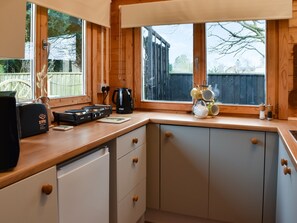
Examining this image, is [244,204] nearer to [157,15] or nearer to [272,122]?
[272,122]

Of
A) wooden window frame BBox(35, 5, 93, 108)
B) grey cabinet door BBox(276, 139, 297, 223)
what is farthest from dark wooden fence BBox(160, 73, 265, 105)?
grey cabinet door BBox(276, 139, 297, 223)

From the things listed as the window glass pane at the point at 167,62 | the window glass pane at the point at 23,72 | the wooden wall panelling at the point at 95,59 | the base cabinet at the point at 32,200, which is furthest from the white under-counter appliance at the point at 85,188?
the window glass pane at the point at 167,62

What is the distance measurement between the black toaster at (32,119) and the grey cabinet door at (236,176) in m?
1.25

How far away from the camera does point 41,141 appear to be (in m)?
1.65

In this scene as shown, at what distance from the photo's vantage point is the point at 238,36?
272 cm

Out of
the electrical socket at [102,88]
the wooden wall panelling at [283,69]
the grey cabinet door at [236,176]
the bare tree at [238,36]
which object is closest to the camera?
the grey cabinet door at [236,176]

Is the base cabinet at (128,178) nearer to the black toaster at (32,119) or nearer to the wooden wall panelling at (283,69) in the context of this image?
the black toaster at (32,119)

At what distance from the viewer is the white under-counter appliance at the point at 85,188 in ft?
4.74

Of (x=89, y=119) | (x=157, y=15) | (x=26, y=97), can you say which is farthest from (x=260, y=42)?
(x=26, y=97)

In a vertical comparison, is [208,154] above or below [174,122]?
below

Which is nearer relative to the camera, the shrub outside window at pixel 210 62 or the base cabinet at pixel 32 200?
the base cabinet at pixel 32 200

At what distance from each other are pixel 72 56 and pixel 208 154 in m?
1.42

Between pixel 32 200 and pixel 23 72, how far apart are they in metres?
1.17

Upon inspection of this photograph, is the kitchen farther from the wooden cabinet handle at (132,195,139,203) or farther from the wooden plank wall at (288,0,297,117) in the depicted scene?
the wooden cabinet handle at (132,195,139,203)
